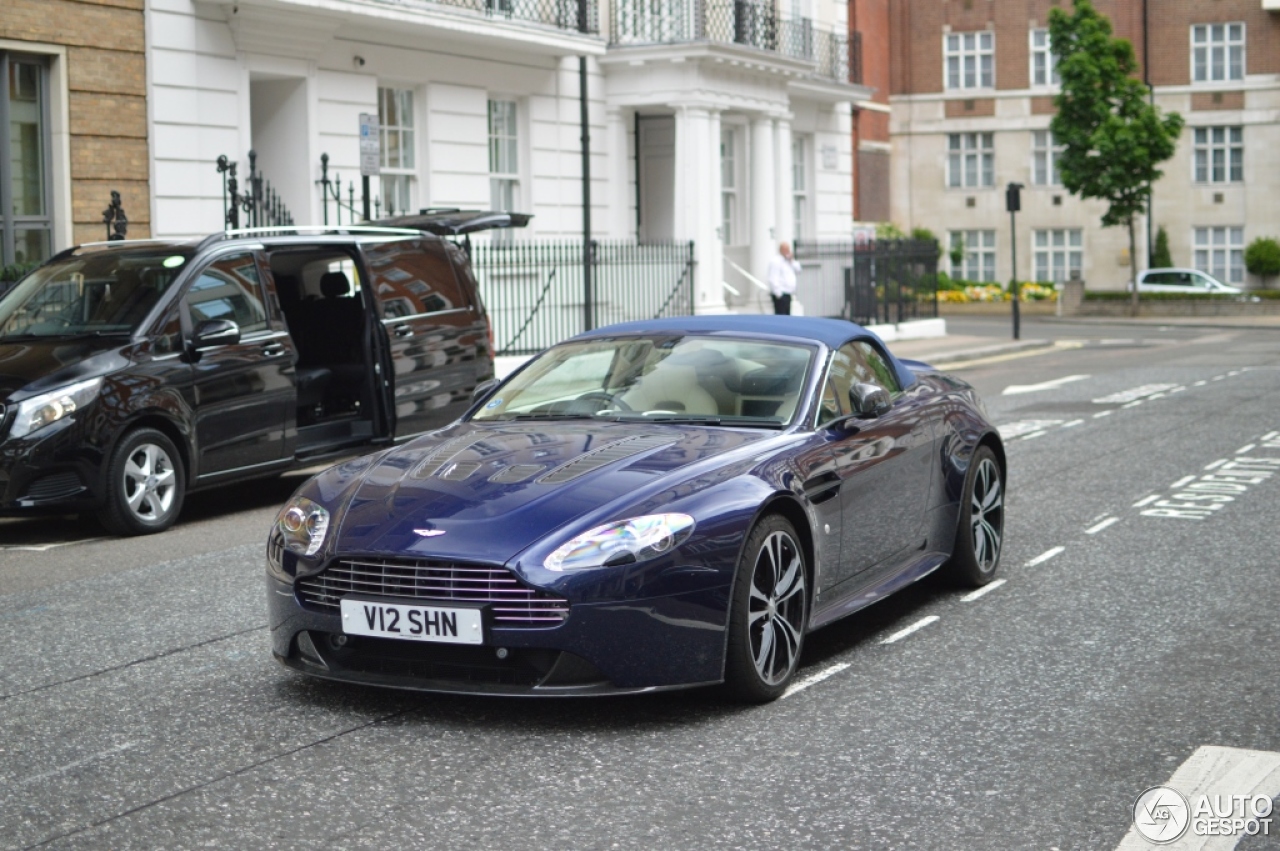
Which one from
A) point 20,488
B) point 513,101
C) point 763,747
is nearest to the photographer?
point 763,747

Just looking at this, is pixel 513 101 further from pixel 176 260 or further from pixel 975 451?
pixel 975 451

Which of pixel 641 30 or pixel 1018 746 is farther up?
pixel 641 30

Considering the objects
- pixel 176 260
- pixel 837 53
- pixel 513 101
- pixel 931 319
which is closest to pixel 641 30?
pixel 513 101

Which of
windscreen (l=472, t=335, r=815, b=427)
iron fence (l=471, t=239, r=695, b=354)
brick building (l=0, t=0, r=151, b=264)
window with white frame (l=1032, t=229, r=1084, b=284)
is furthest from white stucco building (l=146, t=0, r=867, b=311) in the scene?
window with white frame (l=1032, t=229, r=1084, b=284)

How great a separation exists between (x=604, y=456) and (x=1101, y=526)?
16.4 ft

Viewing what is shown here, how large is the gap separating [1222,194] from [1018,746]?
58682mm

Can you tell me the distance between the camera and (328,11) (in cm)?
2167

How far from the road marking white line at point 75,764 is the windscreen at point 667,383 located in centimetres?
228

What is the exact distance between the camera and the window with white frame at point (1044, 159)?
61344 millimetres

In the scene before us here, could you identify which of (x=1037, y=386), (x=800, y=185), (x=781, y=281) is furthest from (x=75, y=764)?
(x=800, y=185)

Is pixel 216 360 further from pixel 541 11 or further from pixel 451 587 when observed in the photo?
pixel 541 11

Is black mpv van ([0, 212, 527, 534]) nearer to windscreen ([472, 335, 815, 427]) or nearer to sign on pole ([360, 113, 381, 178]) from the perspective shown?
windscreen ([472, 335, 815, 427])

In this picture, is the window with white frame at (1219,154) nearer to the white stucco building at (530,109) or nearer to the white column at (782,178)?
the white stucco building at (530,109)

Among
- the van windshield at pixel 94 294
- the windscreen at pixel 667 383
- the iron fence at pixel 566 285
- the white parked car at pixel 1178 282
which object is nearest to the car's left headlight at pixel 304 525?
the windscreen at pixel 667 383
